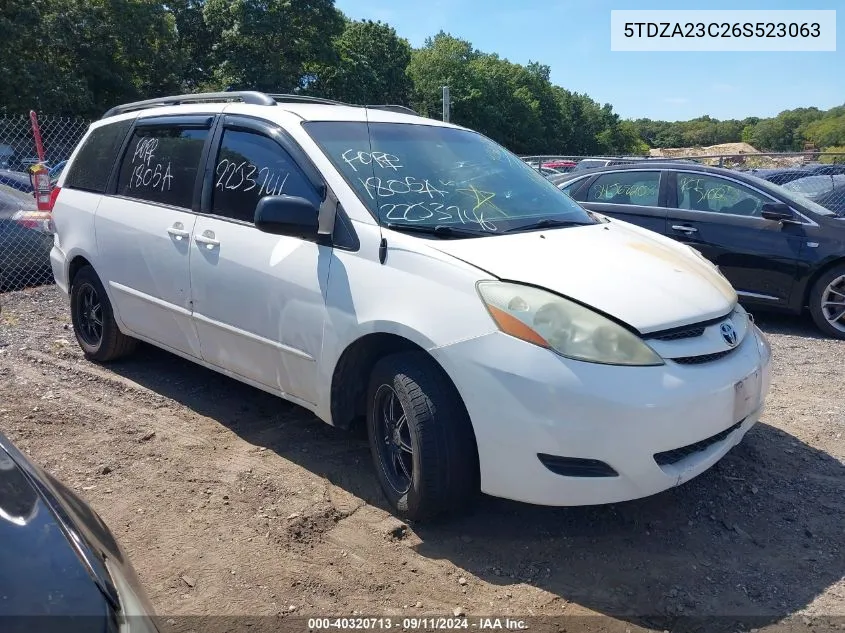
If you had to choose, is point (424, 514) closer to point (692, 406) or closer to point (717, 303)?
point (692, 406)

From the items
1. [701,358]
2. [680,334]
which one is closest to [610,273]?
[680,334]

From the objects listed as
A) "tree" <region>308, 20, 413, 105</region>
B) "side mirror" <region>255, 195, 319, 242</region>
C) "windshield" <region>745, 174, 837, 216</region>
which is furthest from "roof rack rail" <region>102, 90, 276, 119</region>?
"tree" <region>308, 20, 413, 105</region>

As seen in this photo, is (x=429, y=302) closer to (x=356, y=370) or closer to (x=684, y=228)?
(x=356, y=370)

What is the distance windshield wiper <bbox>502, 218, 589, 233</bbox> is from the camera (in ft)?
11.7

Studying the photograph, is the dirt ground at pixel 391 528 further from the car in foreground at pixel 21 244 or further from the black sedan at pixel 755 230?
the car in foreground at pixel 21 244

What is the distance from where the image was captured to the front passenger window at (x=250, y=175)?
3.77m

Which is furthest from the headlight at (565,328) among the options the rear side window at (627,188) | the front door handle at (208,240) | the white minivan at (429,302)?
the rear side window at (627,188)

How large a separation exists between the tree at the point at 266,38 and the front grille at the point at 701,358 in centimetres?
4112

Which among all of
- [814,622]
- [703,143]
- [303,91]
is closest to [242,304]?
[814,622]

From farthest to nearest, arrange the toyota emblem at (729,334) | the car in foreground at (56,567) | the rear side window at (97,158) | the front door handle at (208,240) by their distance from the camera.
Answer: the rear side window at (97,158) < the front door handle at (208,240) < the toyota emblem at (729,334) < the car in foreground at (56,567)

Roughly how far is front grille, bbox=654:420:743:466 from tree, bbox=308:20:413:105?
45948 mm

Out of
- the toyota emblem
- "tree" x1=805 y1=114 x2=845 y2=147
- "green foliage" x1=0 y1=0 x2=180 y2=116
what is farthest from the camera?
"tree" x1=805 y1=114 x2=845 y2=147

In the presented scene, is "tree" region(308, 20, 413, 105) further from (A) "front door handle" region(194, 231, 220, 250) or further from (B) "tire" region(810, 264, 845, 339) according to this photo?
(A) "front door handle" region(194, 231, 220, 250)

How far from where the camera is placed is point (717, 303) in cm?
325
